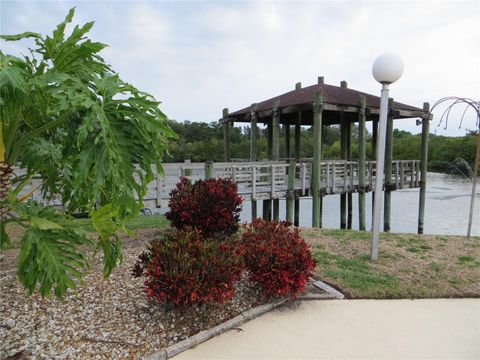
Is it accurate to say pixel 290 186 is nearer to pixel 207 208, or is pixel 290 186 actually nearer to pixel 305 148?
pixel 207 208

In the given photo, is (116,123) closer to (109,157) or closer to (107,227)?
(109,157)

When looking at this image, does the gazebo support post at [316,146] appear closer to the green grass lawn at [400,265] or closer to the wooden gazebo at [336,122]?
the wooden gazebo at [336,122]

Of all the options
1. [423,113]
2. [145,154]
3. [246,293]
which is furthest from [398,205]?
[145,154]

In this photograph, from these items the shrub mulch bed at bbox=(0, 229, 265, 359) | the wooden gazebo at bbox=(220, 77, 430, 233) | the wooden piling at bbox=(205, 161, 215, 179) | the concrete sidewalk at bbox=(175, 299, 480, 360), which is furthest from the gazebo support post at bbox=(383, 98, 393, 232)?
the shrub mulch bed at bbox=(0, 229, 265, 359)

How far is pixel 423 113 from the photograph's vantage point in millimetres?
12195

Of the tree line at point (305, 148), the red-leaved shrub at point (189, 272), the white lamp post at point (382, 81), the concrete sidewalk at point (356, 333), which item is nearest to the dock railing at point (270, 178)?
the red-leaved shrub at point (189, 272)

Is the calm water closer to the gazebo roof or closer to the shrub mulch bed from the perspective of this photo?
the gazebo roof

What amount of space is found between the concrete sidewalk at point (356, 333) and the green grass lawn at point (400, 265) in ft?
0.79

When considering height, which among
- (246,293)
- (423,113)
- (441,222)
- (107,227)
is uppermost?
(423,113)

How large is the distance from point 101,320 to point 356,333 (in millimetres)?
2179

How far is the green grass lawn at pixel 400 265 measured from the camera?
153 inches

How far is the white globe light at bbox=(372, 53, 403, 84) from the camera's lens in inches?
185

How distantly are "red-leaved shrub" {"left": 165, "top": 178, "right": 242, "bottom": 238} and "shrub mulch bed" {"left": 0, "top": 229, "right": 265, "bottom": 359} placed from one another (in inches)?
58.4

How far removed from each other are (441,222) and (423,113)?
21.4 ft
